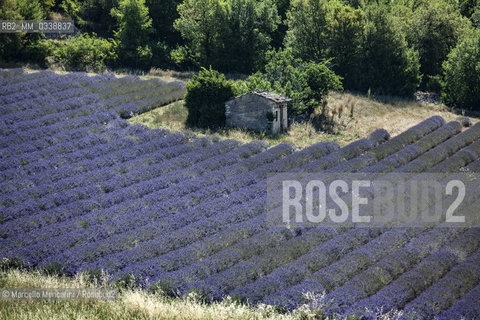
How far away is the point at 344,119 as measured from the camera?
38656 millimetres

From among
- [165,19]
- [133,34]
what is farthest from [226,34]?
[165,19]

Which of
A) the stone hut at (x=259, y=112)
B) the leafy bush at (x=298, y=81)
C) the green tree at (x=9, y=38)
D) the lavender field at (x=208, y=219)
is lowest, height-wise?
the lavender field at (x=208, y=219)

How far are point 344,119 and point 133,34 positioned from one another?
21769 mm

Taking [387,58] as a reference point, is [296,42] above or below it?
above

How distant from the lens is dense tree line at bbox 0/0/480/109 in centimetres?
4519

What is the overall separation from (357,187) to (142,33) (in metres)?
31.3

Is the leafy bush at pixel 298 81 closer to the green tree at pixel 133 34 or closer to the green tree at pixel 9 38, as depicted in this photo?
the green tree at pixel 133 34

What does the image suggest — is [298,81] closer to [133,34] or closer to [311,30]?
[311,30]

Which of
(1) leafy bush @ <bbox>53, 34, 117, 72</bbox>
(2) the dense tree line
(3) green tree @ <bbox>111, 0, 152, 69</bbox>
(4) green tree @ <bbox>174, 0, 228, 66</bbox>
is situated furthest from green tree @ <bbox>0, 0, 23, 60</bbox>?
(4) green tree @ <bbox>174, 0, 228, 66</bbox>

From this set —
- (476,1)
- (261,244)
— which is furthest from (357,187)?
(476,1)

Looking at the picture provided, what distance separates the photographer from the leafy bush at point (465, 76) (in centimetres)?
4281

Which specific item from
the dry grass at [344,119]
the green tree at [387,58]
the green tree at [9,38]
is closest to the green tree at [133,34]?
the green tree at [9,38]

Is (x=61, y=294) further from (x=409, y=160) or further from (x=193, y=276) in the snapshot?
(x=409, y=160)

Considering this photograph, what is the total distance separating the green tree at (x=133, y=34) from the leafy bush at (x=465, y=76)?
25666 millimetres
